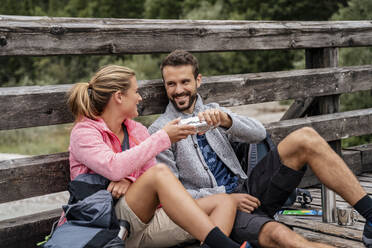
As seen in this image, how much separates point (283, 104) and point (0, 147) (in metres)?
9.71

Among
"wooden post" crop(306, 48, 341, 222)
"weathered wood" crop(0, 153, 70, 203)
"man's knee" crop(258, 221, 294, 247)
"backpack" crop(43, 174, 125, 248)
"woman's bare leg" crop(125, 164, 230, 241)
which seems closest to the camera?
"backpack" crop(43, 174, 125, 248)

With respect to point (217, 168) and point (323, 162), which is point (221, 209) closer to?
point (217, 168)

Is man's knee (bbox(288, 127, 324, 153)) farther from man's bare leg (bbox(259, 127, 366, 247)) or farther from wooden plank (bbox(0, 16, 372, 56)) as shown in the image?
wooden plank (bbox(0, 16, 372, 56))

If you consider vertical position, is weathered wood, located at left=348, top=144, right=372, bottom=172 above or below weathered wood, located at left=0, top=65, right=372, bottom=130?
below

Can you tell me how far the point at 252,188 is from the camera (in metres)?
3.20

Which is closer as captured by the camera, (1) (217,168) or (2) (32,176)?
(2) (32,176)

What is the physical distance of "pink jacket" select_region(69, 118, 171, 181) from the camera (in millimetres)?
2738

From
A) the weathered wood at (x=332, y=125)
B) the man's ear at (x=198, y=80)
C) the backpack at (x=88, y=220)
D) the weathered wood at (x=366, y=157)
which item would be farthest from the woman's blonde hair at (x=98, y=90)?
the weathered wood at (x=366, y=157)

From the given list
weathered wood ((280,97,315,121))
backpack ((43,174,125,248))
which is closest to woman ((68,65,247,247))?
backpack ((43,174,125,248))

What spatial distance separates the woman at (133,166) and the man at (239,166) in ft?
0.64

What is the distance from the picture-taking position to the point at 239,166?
3482mm

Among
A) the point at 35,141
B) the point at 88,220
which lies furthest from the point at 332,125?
the point at 35,141

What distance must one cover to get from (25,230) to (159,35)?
1.57m

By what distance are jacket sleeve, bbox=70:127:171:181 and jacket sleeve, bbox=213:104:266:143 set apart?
0.62 meters
